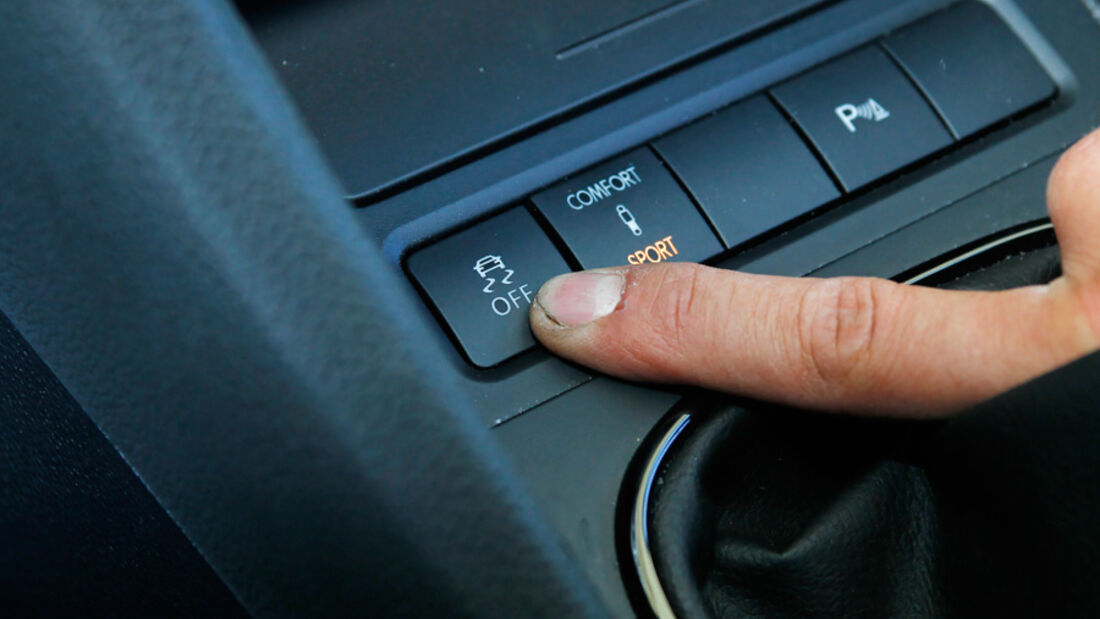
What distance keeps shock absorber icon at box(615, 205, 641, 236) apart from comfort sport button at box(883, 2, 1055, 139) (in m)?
0.19

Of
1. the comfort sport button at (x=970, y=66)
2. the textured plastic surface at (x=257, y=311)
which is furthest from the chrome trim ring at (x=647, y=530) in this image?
the comfort sport button at (x=970, y=66)

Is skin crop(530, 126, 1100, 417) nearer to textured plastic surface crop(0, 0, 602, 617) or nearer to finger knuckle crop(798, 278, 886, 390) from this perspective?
finger knuckle crop(798, 278, 886, 390)

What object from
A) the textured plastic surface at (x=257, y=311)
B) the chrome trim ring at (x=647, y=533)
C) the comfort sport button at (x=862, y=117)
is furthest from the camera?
the comfort sport button at (x=862, y=117)

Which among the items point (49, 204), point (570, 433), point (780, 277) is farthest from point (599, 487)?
point (49, 204)

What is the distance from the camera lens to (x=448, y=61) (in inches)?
22.0

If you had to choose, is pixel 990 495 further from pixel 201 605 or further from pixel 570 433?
pixel 201 605

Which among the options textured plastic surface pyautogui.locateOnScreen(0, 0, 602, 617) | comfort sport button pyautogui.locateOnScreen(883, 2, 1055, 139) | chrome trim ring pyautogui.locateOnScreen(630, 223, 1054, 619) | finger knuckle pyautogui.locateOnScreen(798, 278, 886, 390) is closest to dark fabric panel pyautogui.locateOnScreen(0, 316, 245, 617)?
textured plastic surface pyautogui.locateOnScreen(0, 0, 602, 617)

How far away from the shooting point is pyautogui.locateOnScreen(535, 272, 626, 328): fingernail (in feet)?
1.59

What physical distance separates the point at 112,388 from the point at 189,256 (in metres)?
0.07

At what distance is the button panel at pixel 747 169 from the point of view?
1.65 feet

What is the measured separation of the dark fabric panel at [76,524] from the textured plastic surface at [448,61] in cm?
18

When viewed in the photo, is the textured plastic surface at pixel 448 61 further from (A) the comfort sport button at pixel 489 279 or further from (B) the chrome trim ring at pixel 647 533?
(B) the chrome trim ring at pixel 647 533

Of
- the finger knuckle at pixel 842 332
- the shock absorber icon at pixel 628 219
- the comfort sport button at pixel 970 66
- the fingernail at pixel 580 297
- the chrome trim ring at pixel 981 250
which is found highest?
the shock absorber icon at pixel 628 219

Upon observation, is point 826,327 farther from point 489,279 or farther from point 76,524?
point 76,524
